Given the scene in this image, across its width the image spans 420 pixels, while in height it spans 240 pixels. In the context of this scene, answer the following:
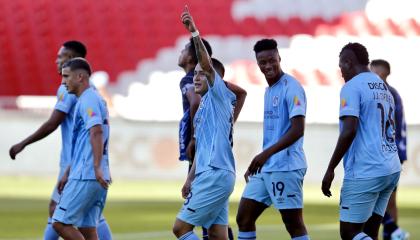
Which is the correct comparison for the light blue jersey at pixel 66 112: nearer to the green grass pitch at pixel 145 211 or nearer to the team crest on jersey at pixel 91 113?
the team crest on jersey at pixel 91 113

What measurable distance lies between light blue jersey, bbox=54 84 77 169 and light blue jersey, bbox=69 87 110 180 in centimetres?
100

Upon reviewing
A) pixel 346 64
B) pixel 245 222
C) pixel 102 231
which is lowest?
pixel 102 231

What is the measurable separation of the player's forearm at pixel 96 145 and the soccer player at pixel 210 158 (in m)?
0.97

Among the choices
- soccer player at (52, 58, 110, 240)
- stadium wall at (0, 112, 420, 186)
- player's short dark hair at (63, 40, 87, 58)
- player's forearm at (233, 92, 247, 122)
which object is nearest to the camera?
soccer player at (52, 58, 110, 240)

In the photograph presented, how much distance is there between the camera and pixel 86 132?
9164mm

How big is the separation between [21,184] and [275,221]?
9.22m

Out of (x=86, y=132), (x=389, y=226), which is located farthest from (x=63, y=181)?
(x=389, y=226)

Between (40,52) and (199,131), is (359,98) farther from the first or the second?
(40,52)

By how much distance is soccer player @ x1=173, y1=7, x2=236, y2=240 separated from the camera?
27.3 feet

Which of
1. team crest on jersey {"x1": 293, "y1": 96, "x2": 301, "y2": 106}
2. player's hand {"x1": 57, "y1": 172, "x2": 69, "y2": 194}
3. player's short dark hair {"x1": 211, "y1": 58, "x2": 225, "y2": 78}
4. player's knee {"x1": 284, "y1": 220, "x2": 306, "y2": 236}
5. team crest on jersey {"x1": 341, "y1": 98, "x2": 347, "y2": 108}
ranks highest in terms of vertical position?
player's short dark hair {"x1": 211, "y1": 58, "x2": 225, "y2": 78}

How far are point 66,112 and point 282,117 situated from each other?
2258 millimetres

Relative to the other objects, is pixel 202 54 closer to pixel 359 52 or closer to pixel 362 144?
pixel 359 52

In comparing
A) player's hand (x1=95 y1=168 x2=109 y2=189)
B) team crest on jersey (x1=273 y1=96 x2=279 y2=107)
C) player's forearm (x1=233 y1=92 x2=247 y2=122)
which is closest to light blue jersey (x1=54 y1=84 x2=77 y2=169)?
player's hand (x1=95 y1=168 x2=109 y2=189)

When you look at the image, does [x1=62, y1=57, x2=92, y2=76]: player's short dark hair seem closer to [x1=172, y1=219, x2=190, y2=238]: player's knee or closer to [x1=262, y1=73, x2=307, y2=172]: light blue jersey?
[x1=262, y1=73, x2=307, y2=172]: light blue jersey
